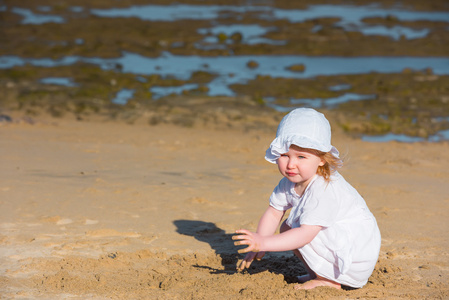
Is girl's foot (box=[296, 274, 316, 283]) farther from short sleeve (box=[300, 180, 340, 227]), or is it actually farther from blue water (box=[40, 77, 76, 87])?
blue water (box=[40, 77, 76, 87])

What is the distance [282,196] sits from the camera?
3605mm

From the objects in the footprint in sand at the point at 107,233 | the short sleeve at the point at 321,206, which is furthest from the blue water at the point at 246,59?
the short sleeve at the point at 321,206

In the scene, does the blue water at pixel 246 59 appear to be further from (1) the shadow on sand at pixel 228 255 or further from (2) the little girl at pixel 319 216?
(2) the little girl at pixel 319 216

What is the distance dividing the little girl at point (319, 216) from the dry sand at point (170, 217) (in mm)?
149

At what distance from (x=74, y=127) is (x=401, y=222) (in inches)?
203

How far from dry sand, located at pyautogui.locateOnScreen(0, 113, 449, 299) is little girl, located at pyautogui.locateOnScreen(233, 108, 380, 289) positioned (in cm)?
15

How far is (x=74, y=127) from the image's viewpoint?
8.59 meters

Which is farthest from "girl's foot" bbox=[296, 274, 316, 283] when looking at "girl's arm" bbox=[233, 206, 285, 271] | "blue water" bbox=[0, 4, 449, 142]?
"blue water" bbox=[0, 4, 449, 142]

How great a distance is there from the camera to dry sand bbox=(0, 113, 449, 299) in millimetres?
3547

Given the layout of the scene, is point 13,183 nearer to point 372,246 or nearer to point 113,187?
point 113,187

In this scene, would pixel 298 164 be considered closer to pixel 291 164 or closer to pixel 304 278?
pixel 291 164

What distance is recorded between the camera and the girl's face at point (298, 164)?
130 inches

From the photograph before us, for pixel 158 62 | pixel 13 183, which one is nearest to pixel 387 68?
pixel 158 62

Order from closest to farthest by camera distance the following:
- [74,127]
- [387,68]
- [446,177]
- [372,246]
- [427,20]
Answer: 1. [372,246]
2. [446,177]
3. [74,127]
4. [387,68]
5. [427,20]
